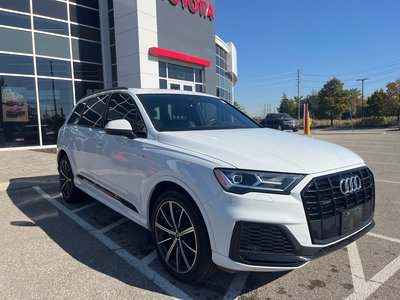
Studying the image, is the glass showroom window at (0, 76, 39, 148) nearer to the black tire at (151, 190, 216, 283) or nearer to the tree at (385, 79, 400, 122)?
the black tire at (151, 190, 216, 283)

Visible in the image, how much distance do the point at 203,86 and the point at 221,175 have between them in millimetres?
17038

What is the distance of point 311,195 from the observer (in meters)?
2.56

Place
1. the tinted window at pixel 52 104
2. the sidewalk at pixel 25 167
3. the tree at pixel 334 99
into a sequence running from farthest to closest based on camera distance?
1. the tree at pixel 334 99
2. the tinted window at pixel 52 104
3. the sidewalk at pixel 25 167

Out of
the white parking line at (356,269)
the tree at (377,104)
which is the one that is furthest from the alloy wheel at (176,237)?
the tree at (377,104)

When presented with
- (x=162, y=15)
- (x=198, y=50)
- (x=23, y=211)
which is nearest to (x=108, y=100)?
(x=23, y=211)

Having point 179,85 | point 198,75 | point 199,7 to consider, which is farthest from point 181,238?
point 199,7

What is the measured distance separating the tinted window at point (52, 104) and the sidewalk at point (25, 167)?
94.5 inches

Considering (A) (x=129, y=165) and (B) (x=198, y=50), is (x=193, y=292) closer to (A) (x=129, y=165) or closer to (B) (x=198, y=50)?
(A) (x=129, y=165)

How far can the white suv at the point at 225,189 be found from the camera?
253 centimetres

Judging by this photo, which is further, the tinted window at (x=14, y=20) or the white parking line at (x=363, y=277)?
the tinted window at (x=14, y=20)

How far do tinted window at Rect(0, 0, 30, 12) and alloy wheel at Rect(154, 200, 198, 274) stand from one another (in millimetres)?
13831

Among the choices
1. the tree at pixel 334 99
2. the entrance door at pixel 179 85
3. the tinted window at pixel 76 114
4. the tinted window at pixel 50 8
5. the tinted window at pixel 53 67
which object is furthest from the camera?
the tree at pixel 334 99

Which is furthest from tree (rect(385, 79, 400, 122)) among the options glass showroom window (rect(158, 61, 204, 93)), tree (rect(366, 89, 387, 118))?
glass showroom window (rect(158, 61, 204, 93))

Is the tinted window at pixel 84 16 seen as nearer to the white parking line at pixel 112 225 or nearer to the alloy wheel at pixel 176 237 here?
the white parking line at pixel 112 225
